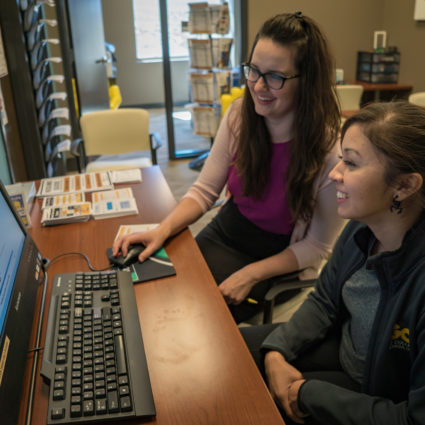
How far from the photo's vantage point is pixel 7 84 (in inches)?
93.6

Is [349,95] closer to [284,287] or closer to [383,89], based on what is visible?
[383,89]

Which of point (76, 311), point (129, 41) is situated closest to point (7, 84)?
point (76, 311)

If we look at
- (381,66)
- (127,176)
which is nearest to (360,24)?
(381,66)

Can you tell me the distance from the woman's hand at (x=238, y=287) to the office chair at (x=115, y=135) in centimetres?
168

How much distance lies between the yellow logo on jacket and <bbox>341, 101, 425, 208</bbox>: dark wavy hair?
0.87ft

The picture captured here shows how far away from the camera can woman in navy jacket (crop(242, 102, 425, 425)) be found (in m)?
0.87

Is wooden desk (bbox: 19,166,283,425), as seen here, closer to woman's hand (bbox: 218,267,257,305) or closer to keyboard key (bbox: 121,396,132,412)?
keyboard key (bbox: 121,396,132,412)

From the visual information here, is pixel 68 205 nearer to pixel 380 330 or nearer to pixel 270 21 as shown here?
pixel 270 21

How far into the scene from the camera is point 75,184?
1911mm

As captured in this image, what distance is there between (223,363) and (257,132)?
903 millimetres

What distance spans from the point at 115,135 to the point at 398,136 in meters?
2.36

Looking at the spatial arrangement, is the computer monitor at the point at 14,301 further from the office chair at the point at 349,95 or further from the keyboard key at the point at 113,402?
the office chair at the point at 349,95

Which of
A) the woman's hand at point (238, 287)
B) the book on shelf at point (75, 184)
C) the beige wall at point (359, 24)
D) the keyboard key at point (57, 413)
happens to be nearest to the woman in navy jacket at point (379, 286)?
the woman's hand at point (238, 287)

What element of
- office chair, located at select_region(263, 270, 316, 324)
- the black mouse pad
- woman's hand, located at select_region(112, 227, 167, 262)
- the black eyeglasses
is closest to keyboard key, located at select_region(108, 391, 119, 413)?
the black mouse pad
